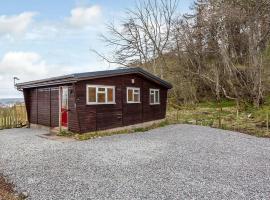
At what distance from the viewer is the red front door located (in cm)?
1303

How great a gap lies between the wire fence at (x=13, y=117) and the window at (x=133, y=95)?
22.0 feet

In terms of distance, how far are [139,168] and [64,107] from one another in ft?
23.7

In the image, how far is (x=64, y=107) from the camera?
13227mm

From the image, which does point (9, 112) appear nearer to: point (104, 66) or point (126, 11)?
point (104, 66)

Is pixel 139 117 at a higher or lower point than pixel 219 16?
lower

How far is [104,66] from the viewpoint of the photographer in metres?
31.4

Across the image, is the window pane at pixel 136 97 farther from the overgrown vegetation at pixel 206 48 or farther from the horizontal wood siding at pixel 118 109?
the overgrown vegetation at pixel 206 48

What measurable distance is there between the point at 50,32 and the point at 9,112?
5.23 metres

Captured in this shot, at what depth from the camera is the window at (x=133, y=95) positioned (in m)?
14.7

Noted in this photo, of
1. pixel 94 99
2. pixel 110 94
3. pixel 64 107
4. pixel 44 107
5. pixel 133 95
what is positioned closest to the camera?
pixel 94 99

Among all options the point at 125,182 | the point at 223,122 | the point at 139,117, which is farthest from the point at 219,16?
the point at 125,182

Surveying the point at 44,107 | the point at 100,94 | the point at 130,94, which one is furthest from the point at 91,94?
the point at 44,107

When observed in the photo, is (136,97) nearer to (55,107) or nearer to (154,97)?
(154,97)

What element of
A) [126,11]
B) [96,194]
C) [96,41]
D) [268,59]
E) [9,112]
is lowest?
[96,194]
